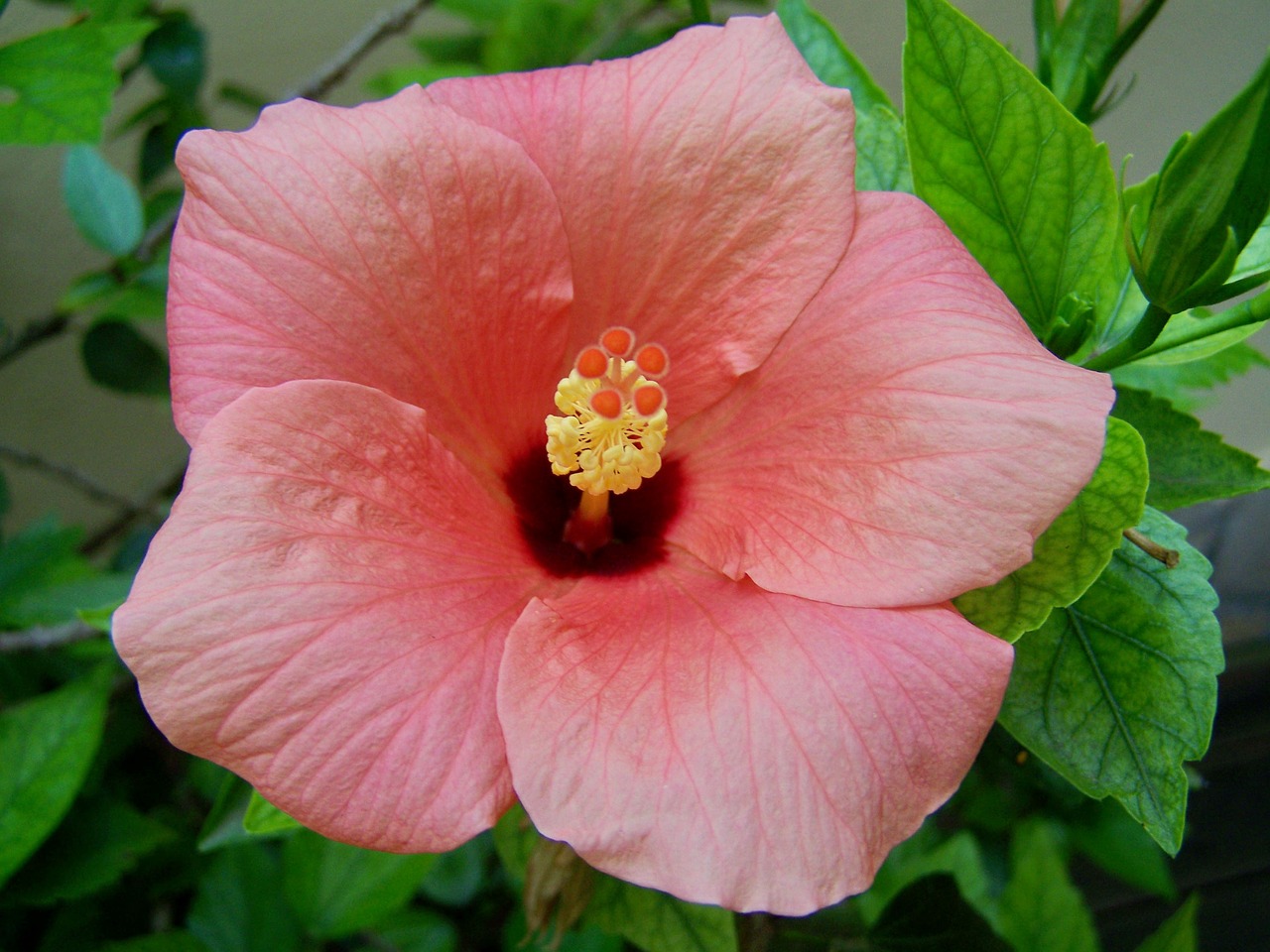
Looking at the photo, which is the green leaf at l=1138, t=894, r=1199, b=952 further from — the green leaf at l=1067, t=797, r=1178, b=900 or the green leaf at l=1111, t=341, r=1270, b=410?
the green leaf at l=1111, t=341, r=1270, b=410

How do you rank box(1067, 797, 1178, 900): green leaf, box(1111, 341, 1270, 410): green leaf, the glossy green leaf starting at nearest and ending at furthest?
box(1111, 341, 1270, 410): green leaf → the glossy green leaf → box(1067, 797, 1178, 900): green leaf

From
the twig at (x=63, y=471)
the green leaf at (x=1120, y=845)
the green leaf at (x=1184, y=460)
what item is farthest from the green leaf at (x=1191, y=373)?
the twig at (x=63, y=471)

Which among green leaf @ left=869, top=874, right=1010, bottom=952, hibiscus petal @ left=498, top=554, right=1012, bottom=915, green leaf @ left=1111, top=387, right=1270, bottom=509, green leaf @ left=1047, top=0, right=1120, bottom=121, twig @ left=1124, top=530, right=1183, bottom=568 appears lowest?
green leaf @ left=869, top=874, right=1010, bottom=952

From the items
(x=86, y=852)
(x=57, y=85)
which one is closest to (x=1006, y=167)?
(x=57, y=85)

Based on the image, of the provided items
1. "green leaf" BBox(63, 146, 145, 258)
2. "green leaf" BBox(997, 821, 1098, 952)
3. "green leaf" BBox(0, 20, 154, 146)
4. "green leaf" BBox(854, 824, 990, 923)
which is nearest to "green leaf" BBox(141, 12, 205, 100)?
"green leaf" BBox(63, 146, 145, 258)

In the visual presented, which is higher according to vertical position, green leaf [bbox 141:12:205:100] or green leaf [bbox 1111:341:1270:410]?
green leaf [bbox 1111:341:1270:410]

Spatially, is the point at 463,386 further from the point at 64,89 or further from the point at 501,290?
the point at 64,89

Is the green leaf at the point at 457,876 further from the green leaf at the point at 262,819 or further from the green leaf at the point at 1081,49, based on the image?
the green leaf at the point at 1081,49
